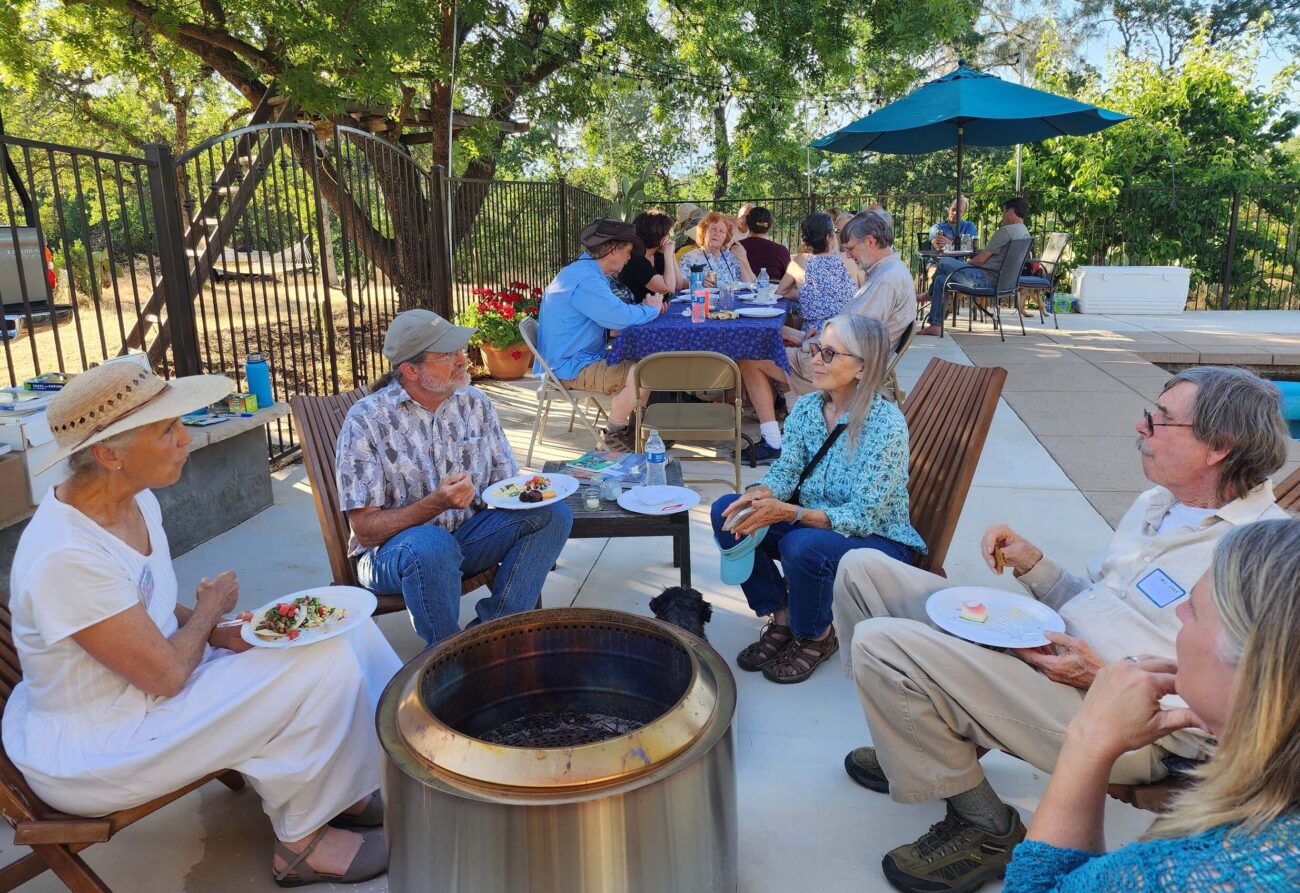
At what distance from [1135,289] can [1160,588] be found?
39.5 ft

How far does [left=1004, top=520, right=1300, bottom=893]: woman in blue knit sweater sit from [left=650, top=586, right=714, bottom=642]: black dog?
215 centimetres

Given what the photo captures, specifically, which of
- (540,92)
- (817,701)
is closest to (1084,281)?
(540,92)

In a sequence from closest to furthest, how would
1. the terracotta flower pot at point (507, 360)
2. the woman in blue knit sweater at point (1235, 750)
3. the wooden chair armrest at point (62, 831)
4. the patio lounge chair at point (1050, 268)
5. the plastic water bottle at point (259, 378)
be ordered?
the woman in blue knit sweater at point (1235, 750) < the wooden chair armrest at point (62, 831) < the plastic water bottle at point (259, 378) < the terracotta flower pot at point (507, 360) < the patio lounge chair at point (1050, 268)

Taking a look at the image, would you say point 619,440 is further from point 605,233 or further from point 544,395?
point 605,233

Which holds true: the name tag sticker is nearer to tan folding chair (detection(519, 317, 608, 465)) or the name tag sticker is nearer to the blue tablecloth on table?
the blue tablecloth on table

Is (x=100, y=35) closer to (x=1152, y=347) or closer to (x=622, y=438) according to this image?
(x=622, y=438)

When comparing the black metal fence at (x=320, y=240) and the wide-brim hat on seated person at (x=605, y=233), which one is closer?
the black metal fence at (x=320, y=240)

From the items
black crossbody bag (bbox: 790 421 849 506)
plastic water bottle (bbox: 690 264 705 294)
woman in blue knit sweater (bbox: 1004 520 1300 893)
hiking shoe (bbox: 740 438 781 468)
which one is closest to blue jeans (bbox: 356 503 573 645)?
black crossbody bag (bbox: 790 421 849 506)

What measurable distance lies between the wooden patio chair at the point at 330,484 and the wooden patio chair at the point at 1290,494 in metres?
2.61

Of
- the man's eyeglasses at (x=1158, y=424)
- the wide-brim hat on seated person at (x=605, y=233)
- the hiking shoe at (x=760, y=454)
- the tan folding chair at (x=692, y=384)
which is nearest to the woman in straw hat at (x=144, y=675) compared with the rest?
the man's eyeglasses at (x=1158, y=424)

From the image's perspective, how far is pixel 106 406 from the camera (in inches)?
76.9

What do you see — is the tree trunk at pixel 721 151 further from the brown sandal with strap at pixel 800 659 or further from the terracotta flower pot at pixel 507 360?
the brown sandal with strap at pixel 800 659

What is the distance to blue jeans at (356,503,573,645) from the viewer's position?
288 cm

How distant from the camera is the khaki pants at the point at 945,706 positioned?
6.79ft
